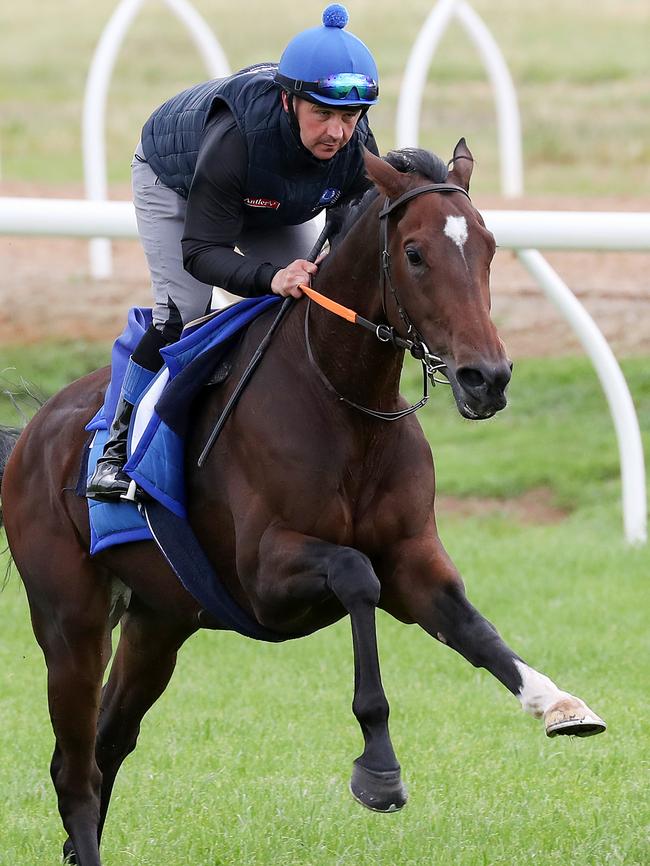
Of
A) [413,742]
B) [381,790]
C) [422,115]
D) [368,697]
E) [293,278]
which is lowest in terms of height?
[422,115]

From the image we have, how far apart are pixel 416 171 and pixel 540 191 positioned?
17856 millimetres

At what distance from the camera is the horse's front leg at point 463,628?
Answer: 3.77 m

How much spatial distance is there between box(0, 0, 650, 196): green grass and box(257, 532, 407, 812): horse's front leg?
55.3 ft

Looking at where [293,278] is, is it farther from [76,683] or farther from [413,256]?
Result: [76,683]

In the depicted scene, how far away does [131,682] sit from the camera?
17.4 ft

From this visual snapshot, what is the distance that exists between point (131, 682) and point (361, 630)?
1.60 m

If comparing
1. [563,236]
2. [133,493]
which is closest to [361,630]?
[133,493]

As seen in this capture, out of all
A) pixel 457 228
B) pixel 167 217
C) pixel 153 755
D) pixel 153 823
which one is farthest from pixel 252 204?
pixel 153 755

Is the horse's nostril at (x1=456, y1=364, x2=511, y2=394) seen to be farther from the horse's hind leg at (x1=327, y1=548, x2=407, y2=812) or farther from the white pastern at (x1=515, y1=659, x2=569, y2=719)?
the white pastern at (x1=515, y1=659, x2=569, y2=719)

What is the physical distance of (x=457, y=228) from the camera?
3.87 metres

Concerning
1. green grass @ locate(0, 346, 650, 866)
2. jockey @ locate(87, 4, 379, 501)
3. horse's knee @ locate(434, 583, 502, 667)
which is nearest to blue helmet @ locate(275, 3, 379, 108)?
jockey @ locate(87, 4, 379, 501)

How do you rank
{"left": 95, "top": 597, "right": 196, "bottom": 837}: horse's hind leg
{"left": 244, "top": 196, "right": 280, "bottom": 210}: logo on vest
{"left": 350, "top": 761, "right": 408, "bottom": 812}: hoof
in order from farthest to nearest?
{"left": 95, "top": 597, "right": 196, "bottom": 837}: horse's hind leg → {"left": 244, "top": 196, "right": 280, "bottom": 210}: logo on vest → {"left": 350, "top": 761, "right": 408, "bottom": 812}: hoof

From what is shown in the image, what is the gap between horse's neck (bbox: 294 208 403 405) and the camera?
4191mm

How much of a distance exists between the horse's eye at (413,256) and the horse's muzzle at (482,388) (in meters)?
0.34
